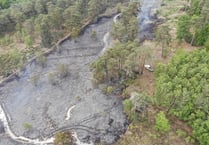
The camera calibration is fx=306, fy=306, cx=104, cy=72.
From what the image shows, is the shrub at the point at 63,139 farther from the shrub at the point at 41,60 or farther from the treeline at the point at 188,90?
the shrub at the point at 41,60

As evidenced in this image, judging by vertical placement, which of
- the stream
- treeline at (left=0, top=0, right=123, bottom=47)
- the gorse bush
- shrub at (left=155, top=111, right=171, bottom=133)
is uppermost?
treeline at (left=0, top=0, right=123, bottom=47)

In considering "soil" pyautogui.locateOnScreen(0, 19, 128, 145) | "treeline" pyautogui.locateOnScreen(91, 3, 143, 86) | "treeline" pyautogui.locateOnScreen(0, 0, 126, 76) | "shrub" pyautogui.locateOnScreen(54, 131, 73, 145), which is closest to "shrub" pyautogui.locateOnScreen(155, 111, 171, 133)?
"soil" pyautogui.locateOnScreen(0, 19, 128, 145)

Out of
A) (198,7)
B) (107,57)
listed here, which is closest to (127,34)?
(107,57)

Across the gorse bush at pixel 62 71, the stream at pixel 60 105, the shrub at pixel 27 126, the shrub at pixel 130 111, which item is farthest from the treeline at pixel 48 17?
the shrub at pixel 130 111

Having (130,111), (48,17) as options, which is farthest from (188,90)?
(48,17)

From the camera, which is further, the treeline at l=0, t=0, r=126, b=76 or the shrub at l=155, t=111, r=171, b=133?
the treeline at l=0, t=0, r=126, b=76

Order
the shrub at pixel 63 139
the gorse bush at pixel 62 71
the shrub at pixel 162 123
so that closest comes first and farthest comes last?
the shrub at pixel 63 139 < the shrub at pixel 162 123 < the gorse bush at pixel 62 71

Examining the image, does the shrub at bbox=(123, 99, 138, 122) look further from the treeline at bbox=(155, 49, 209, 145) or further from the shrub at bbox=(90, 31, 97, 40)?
the shrub at bbox=(90, 31, 97, 40)
